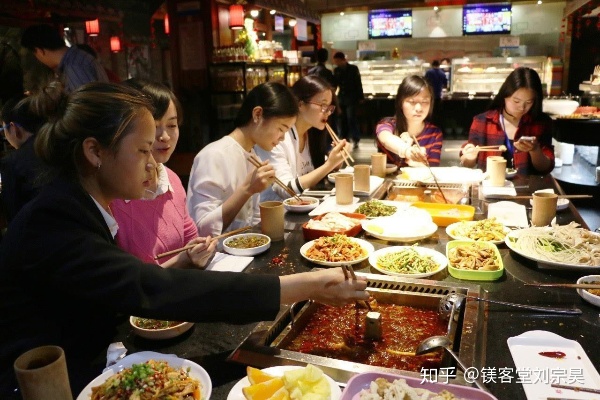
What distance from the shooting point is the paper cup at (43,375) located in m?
1.01

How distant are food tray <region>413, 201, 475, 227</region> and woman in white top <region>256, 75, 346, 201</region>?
3.70ft

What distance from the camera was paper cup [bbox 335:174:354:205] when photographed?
311cm

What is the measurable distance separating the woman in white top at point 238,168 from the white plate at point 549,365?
1.65 meters

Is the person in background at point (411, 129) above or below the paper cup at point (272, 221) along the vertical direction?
above

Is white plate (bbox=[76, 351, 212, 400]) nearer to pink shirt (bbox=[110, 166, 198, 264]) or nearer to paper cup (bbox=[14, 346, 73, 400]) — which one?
paper cup (bbox=[14, 346, 73, 400])

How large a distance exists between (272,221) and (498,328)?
4.16 ft

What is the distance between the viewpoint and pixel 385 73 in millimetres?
12055

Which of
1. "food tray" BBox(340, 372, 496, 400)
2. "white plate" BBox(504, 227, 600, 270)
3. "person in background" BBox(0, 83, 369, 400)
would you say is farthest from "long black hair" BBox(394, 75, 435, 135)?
"food tray" BBox(340, 372, 496, 400)

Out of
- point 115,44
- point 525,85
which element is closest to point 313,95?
point 525,85

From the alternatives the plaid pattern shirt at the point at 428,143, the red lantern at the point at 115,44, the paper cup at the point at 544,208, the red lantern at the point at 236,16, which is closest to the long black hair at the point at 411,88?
the plaid pattern shirt at the point at 428,143

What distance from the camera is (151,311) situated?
1388mm

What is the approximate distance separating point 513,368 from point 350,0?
489 inches

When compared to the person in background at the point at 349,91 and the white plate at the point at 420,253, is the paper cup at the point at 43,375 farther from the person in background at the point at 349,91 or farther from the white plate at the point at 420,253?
the person in background at the point at 349,91

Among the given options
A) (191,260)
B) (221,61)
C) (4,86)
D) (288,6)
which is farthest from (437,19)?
(191,260)
